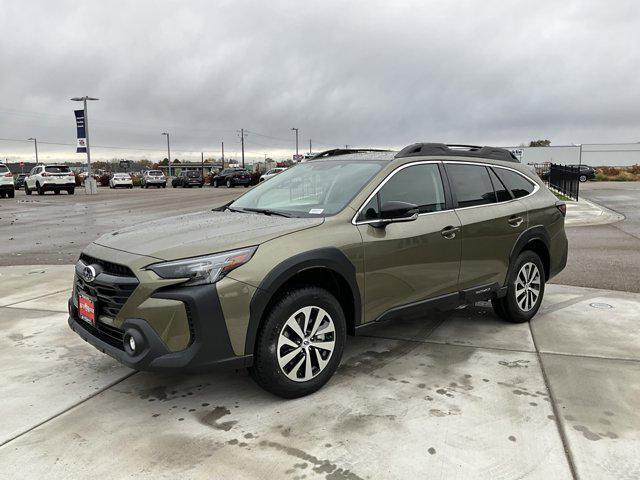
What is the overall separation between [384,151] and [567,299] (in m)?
3.15

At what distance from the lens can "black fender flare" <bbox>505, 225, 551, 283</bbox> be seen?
4.98 m

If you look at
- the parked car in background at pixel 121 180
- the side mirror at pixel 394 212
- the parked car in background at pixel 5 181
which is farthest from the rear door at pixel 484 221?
the parked car in background at pixel 121 180

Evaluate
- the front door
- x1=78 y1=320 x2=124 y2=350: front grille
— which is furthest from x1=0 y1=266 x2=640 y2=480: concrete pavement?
the front door

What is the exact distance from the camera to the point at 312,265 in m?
3.47

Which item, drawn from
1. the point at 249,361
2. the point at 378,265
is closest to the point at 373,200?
the point at 378,265

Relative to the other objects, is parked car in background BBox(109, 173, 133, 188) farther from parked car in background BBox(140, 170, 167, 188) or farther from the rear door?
the rear door

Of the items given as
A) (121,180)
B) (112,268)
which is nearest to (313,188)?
(112,268)

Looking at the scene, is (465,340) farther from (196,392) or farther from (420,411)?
(196,392)

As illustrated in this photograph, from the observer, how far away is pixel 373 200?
13.1 ft

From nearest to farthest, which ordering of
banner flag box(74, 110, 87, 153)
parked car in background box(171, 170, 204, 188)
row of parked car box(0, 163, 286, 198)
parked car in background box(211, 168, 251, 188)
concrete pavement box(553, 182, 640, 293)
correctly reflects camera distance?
concrete pavement box(553, 182, 640, 293) → row of parked car box(0, 163, 286, 198) → banner flag box(74, 110, 87, 153) → parked car in background box(211, 168, 251, 188) → parked car in background box(171, 170, 204, 188)

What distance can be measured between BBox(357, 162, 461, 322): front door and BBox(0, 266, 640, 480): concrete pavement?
60cm

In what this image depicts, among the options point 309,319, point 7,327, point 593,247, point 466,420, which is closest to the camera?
point 466,420

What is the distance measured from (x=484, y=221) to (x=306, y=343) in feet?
6.91

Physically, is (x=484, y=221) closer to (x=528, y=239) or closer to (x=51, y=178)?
(x=528, y=239)
